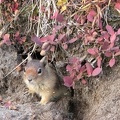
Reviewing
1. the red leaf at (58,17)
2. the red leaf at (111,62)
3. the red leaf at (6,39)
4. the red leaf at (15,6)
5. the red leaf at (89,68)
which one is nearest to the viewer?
the red leaf at (111,62)

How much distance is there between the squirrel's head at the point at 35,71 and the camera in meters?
4.46

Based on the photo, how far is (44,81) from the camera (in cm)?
471

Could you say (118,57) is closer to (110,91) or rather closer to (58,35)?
(110,91)

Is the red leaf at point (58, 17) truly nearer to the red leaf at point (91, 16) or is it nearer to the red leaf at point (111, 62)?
the red leaf at point (91, 16)

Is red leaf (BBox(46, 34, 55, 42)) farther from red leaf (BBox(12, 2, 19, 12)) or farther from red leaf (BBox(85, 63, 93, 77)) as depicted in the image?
red leaf (BBox(12, 2, 19, 12))

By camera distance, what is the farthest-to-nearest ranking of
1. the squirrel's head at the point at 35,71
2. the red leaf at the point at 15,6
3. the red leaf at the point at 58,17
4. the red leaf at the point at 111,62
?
1. the red leaf at the point at 15,6
2. the squirrel's head at the point at 35,71
3. the red leaf at the point at 58,17
4. the red leaf at the point at 111,62

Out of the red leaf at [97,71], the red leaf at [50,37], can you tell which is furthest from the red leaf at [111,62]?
the red leaf at [50,37]

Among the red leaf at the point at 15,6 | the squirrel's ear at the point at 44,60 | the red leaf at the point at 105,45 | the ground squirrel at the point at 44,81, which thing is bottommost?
the ground squirrel at the point at 44,81

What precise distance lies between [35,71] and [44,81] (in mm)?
262

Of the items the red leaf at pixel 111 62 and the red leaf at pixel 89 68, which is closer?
the red leaf at pixel 111 62

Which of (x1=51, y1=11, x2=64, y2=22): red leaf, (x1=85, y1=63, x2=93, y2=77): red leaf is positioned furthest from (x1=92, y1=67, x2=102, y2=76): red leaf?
(x1=51, y1=11, x2=64, y2=22): red leaf

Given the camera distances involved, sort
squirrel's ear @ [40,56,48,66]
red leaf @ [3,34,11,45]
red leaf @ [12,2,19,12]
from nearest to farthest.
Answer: squirrel's ear @ [40,56,48,66] → red leaf @ [3,34,11,45] → red leaf @ [12,2,19,12]

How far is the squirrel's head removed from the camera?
4457 mm

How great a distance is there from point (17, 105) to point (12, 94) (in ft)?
1.45
